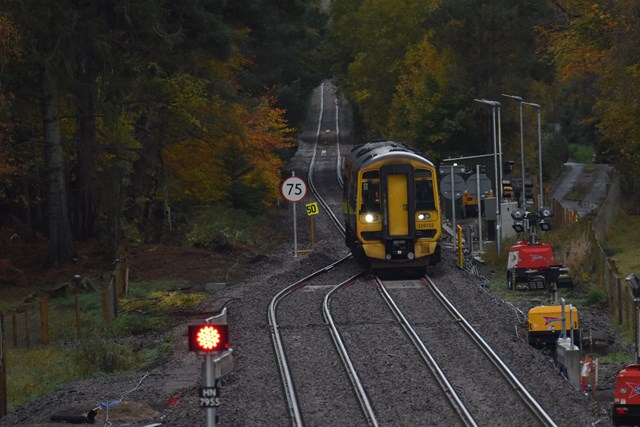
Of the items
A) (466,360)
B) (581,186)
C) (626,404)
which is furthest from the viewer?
(581,186)

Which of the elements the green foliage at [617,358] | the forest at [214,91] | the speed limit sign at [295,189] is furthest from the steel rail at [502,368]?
the forest at [214,91]

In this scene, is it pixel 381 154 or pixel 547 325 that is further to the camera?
pixel 381 154

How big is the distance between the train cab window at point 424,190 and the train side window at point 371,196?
1005 millimetres

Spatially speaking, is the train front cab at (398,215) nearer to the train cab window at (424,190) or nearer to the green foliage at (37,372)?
the train cab window at (424,190)

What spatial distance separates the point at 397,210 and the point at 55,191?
410 inches

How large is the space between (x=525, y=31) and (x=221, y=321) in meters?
51.2

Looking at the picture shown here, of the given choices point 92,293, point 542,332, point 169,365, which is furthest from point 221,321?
point 92,293

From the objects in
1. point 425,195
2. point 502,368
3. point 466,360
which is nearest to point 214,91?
point 425,195

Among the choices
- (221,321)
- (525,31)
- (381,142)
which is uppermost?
(525,31)

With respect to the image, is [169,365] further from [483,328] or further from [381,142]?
[381,142]

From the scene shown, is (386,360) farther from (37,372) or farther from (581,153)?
(581,153)

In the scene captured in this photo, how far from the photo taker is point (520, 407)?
16531mm

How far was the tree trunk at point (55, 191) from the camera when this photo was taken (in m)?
33.0

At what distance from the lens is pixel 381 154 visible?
97.8 ft
